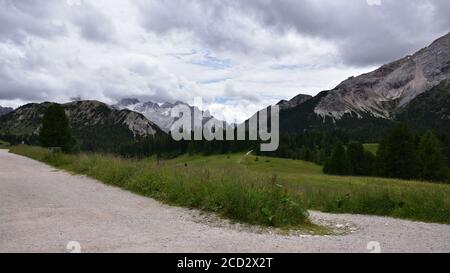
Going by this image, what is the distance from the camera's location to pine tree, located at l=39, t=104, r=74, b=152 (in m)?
49.4

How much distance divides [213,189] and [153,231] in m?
3.65

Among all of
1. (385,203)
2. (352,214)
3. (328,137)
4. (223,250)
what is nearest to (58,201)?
(223,250)

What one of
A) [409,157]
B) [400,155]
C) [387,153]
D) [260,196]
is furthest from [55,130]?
[409,157]

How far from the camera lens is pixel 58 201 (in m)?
13.1

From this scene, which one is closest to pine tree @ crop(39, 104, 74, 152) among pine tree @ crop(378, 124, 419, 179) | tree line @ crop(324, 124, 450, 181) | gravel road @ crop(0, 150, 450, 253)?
gravel road @ crop(0, 150, 450, 253)

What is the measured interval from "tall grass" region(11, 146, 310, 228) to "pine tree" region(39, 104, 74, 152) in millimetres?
31936

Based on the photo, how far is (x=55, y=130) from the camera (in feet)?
163

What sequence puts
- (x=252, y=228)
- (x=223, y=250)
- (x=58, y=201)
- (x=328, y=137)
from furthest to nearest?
(x=328, y=137) < (x=58, y=201) < (x=252, y=228) < (x=223, y=250)

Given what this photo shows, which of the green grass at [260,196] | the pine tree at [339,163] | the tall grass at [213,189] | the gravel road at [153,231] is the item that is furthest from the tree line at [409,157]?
the gravel road at [153,231]

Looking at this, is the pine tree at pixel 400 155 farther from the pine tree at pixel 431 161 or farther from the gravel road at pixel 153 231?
the gravel road at pixel 153 231

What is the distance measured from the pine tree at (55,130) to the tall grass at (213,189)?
105 ft

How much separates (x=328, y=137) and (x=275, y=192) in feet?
581

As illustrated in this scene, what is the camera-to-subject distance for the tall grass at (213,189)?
10375 millimetres
